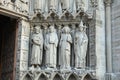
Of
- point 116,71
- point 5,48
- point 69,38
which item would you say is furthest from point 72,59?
point 5,48

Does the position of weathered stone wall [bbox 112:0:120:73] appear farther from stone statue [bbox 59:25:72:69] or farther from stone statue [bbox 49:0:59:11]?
stone statue [bbox 49:0:59:11]

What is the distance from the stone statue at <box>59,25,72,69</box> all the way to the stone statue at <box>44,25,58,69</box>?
0.15 metres

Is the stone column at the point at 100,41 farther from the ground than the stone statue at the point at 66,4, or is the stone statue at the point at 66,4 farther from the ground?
the stone statue at the point at 66,4

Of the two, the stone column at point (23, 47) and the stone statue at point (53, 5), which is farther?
the stone statue at point (53, 5)

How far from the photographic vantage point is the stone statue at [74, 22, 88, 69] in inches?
284

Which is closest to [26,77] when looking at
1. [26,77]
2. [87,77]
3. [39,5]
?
[26,77]

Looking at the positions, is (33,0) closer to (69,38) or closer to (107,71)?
(69,38)

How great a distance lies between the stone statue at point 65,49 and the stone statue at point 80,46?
0.17 m

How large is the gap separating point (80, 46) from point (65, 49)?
14.6 inches

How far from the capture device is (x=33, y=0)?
778cm

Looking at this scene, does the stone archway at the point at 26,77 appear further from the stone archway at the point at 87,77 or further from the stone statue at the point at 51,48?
the stone archway at the point at 87,77

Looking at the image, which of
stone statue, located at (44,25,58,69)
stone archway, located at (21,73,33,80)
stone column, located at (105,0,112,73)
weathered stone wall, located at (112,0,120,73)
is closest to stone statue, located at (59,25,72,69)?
stone statue, located at (44,25,58,69)

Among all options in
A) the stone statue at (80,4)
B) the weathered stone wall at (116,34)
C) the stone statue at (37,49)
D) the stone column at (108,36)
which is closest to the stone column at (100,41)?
the stone column at (108,36)

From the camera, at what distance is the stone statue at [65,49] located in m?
7.25
